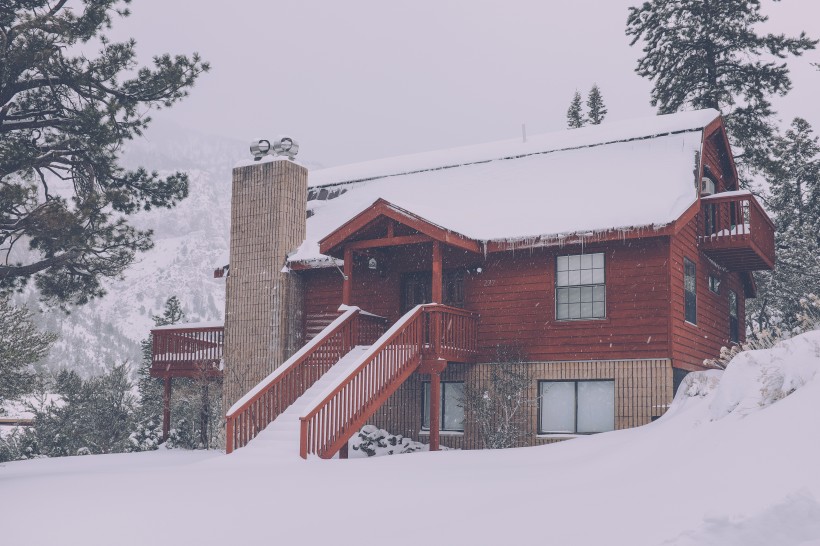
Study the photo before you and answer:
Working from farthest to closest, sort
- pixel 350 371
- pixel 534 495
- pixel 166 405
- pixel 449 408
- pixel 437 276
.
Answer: pixel 166 405 → pixel 449 408 → pixel 437 276 → pixel 350 371 → pixel 534 495

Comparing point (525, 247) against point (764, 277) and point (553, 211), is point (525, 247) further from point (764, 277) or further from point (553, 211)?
point (764, 277)

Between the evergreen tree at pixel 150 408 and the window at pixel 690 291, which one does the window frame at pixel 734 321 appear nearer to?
the window at pixel 690 291

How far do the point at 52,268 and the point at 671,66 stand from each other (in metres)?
20.5

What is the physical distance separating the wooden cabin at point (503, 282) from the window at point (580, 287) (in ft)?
0.10

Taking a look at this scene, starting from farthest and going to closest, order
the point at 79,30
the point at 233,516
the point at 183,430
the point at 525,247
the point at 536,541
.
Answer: the point at 183,430, the point at 525,247, the point at 79,30, the point at 233,516, the point at 536,541

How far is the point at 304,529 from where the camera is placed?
29.2 feet

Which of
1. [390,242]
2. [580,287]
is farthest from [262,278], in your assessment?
[580,287]

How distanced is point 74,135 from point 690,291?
1346cm

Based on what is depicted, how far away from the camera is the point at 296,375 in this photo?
1722 cm

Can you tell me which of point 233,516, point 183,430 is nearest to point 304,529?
point 233,516

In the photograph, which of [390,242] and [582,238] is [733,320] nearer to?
[582,238]

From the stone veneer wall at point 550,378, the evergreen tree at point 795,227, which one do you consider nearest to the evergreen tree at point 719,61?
the evergreen tree at point 795,227

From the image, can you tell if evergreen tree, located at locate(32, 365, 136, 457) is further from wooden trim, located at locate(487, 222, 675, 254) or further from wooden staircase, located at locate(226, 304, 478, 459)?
wooden trim, located at locate(487, 222, 675, 254)

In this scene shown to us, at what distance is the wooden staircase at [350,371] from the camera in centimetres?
1512
